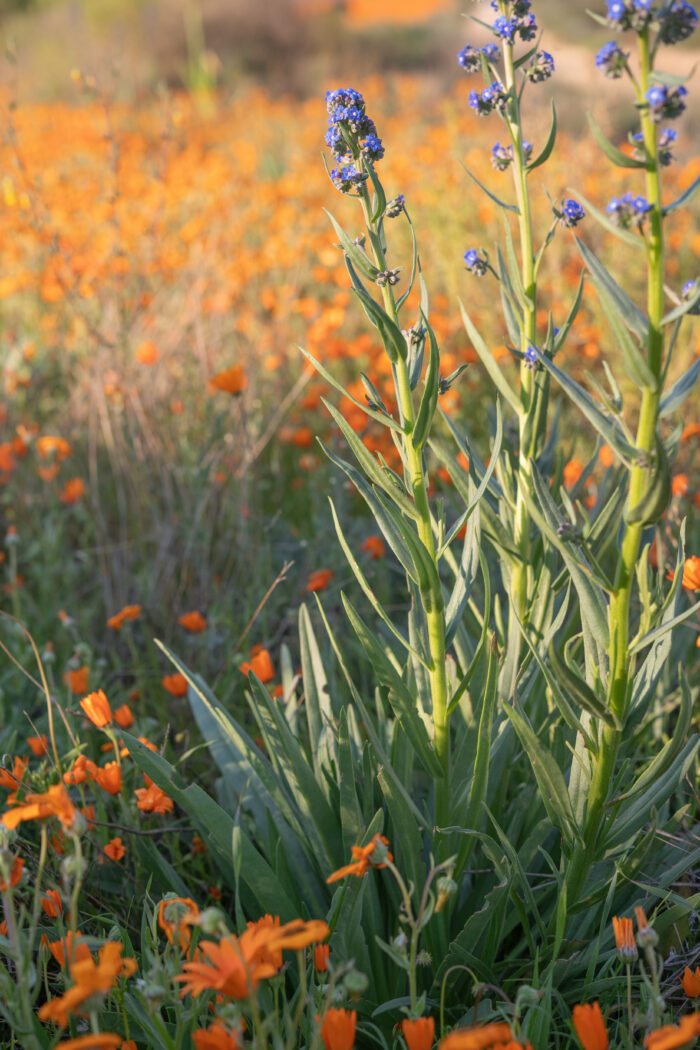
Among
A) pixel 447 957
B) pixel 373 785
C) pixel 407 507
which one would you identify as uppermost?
pixel 407 507

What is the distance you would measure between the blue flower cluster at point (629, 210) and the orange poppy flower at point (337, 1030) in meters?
0.89

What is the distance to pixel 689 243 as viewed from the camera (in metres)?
4.71

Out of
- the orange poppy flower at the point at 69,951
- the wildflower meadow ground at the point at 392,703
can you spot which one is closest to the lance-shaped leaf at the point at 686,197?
the wildflower meadow ground at the point at 392,703

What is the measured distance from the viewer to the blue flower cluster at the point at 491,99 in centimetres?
122

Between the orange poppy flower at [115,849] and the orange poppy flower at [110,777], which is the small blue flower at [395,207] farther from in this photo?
the orange poppy flower at [115,849]

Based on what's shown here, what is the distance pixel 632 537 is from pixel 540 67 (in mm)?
730

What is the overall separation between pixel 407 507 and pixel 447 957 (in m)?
0.65

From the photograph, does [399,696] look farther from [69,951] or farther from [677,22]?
[677,22]

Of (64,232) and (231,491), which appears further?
(64,232)

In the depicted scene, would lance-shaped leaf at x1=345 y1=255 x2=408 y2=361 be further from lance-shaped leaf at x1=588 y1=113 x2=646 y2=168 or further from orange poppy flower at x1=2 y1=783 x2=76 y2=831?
orange poppy flower at x1=2 y1=783 x2=76 y2=831

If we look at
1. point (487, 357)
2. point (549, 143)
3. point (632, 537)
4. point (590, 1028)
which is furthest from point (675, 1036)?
point (549, 143)

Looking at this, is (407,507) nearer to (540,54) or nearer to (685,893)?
(540,54)

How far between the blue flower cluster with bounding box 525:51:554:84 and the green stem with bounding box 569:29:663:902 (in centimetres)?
38

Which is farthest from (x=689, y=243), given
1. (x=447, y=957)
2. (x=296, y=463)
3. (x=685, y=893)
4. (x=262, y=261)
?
(x=447, y=957)
